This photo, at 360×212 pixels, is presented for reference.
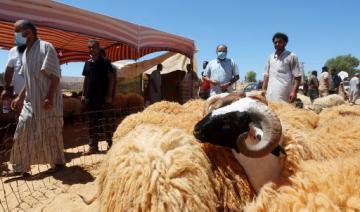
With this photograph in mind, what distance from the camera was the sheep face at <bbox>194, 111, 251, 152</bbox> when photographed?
1.91 meters

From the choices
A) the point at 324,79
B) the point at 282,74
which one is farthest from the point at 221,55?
the point at 324,79

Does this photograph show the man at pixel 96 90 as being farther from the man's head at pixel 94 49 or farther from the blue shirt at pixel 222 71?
the blue shirt at pixel 222 71

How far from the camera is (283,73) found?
4.91 metres

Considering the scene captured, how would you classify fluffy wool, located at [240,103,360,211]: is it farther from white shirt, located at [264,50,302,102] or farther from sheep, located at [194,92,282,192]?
white shirt, located at [264,50,302,102]

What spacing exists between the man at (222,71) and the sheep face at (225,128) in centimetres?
411

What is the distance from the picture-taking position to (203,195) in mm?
1812

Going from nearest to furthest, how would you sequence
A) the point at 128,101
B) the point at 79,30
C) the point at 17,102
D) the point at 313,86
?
the point at 17,102 < the point at 79,30 < the point at 128,101 < the point at 313,86

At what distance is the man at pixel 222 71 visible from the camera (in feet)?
19.9

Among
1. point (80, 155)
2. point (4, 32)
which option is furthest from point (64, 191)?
point (4, 32)

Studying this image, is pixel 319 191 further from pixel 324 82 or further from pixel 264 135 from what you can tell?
→ pixel 324 82

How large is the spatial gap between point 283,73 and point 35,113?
134 inches

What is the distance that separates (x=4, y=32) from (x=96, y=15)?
280 centimetres

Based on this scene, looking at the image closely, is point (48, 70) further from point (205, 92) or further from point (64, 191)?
point (205, 92)

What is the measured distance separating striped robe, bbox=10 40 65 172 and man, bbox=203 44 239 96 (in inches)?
108
